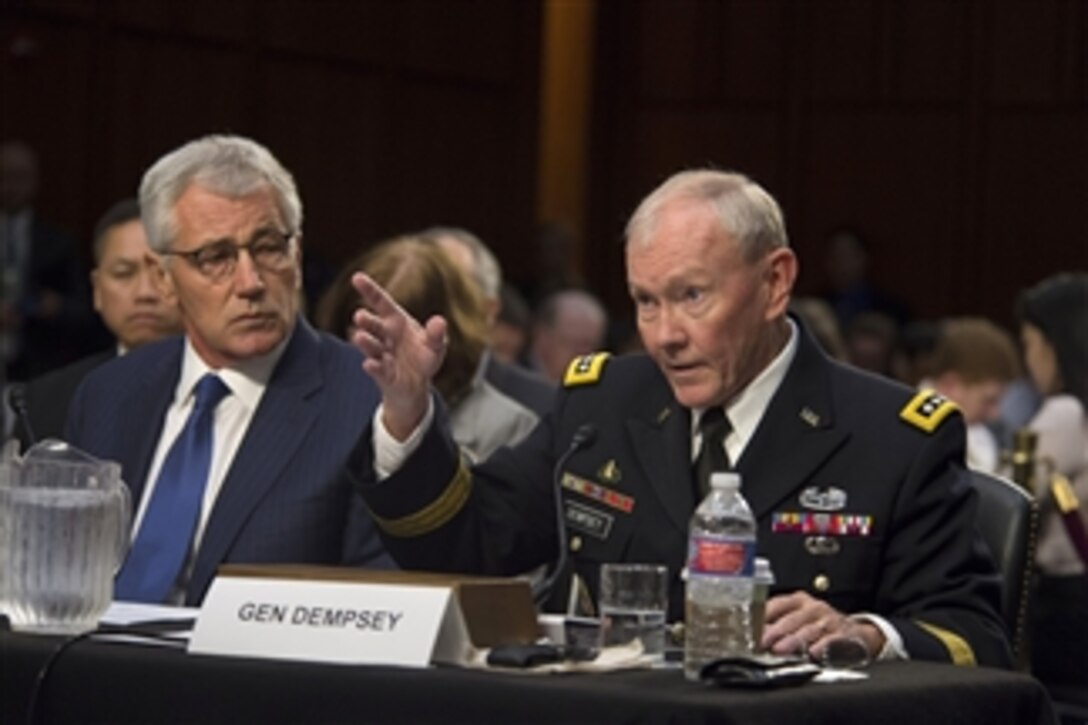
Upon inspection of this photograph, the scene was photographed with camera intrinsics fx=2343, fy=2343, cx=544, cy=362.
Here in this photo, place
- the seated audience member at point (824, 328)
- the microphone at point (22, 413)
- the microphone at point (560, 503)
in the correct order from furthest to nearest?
the seated audience member at point (824, 328)
the microphone at point (22, 413)
the microphone at point (560, 503)

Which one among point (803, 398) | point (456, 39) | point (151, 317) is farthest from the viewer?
point (456, 39)

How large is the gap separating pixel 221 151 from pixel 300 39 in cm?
803

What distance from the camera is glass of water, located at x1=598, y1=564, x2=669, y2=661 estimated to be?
2961 mm

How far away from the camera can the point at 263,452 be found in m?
4.04

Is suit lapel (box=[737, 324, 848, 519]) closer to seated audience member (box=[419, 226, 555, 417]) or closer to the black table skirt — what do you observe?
the black table skirt

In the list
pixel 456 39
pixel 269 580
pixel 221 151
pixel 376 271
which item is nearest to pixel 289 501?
pixel 221 151

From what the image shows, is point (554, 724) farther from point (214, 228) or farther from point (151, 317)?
point (151, 317)

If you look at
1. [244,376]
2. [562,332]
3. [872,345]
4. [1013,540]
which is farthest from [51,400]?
[872,345]

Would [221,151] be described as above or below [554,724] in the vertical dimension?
above

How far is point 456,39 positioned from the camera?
1321cm

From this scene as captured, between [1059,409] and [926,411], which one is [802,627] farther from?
[1059,409]

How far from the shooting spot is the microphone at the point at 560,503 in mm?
3443

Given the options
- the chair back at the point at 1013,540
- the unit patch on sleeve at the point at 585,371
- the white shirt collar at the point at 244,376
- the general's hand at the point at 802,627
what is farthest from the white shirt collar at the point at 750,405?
the white shirt collar at the point at 244,376

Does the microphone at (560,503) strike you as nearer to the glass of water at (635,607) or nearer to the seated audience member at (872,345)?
the glass of water at (635,607)
